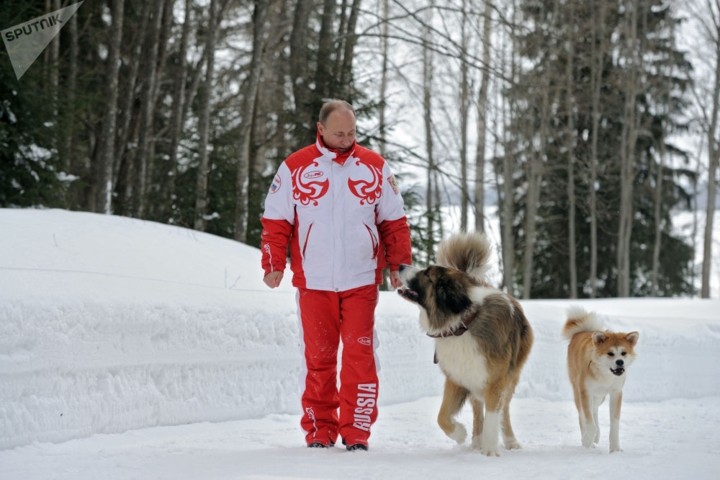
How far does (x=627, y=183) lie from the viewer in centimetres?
2736

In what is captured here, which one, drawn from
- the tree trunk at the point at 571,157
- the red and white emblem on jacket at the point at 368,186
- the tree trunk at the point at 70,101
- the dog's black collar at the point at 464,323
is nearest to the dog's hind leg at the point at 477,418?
the dog's black collar at the point at 464,323

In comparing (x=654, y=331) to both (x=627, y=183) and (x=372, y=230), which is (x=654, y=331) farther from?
(x=627, y=183)

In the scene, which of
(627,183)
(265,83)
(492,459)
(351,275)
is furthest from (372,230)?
(627,183)

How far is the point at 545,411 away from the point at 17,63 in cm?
790

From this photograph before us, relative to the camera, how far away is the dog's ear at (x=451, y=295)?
4.91m

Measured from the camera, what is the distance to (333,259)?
4938mm

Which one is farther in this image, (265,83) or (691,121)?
(691,121)

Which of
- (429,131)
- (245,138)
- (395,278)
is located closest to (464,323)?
(395,278)

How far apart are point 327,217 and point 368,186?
307 millimetres

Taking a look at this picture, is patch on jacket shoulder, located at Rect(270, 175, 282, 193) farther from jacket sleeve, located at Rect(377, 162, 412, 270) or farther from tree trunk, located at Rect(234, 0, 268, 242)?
tree trunk, located at Rect(234, 0, 268, 242)

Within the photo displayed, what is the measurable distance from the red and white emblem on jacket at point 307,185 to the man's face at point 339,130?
17 cm

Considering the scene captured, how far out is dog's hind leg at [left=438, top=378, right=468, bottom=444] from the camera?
5086mm

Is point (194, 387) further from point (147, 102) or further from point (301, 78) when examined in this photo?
point (147, 102)

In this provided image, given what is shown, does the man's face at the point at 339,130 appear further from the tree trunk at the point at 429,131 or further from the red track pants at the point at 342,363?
the tree trunk at the point at 429,131
